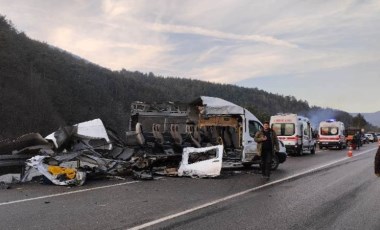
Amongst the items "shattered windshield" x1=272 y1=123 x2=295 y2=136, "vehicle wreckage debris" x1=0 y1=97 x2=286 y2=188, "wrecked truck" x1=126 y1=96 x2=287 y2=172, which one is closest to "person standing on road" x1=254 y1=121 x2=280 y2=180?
"vehicle wreckage debris" x1=0 y1=97 x2=286 y2=188

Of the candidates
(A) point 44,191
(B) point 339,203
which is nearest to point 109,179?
(A) point 44,191

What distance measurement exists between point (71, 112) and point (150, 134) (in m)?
60.4

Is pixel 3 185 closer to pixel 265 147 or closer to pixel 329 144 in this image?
pixel 265 147

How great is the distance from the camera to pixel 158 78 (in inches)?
5325

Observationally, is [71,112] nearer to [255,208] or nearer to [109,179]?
[109,179]

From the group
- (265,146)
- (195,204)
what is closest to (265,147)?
(265,146)

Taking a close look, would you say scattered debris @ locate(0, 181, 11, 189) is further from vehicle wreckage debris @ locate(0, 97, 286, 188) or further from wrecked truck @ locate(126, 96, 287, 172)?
wrecked truck @ locate(126, 96, 287, 172)

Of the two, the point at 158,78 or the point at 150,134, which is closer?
the point at 150,134

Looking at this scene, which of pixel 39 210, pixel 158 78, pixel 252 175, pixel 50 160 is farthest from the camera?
pixel 158 78

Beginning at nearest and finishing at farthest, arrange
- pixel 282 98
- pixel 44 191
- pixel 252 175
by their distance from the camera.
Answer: pixel 44 191 → pixel 252 175 → pixel 282 98

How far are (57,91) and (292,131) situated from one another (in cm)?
5398

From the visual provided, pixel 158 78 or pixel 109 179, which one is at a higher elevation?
pixel 158 78

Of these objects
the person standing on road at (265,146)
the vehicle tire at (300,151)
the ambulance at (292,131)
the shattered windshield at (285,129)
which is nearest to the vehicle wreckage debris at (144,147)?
the person standing on road at (265,146)

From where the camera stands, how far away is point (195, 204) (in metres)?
8.69
